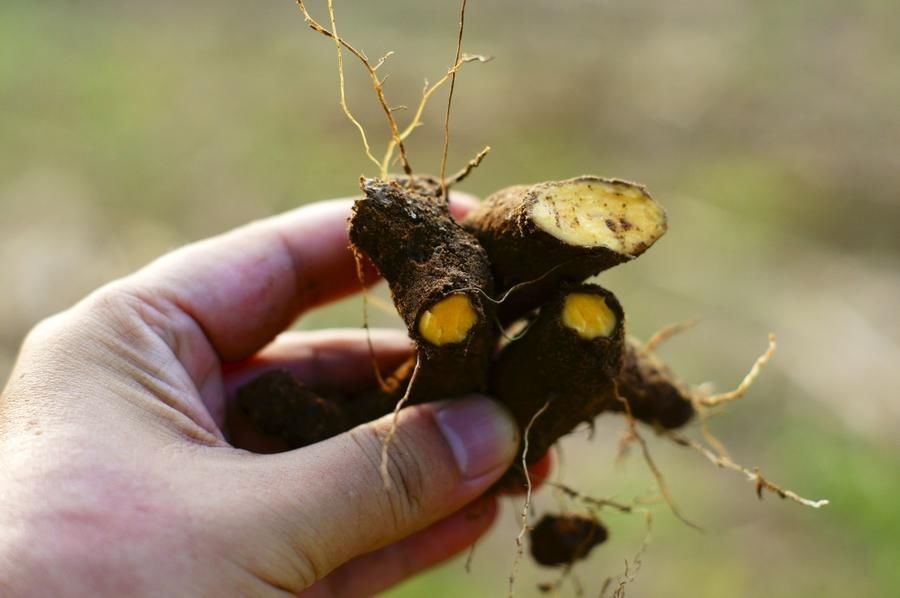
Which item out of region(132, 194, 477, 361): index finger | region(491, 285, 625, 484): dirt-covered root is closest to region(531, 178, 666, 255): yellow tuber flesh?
region(491, 285, 625, 484): dirt-covered root

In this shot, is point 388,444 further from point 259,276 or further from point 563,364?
point 259,276

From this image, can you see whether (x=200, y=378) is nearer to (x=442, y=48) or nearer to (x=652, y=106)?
(x=652, y=106)

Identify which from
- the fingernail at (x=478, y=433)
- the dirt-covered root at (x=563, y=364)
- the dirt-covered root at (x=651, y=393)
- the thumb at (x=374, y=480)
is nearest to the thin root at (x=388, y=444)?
the thumb at (x=374, y=480)

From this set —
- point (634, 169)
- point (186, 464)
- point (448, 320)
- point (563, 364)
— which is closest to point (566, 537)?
point (563, 364)

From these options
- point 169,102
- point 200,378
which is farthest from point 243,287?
point 169,102

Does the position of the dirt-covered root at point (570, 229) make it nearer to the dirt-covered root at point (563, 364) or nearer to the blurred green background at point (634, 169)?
the dirt-covered root at point (563, 364)

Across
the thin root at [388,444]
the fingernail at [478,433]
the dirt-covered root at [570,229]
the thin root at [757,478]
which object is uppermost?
the dirt-covered root at [570,229]

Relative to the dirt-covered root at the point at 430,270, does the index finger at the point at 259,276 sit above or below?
below
